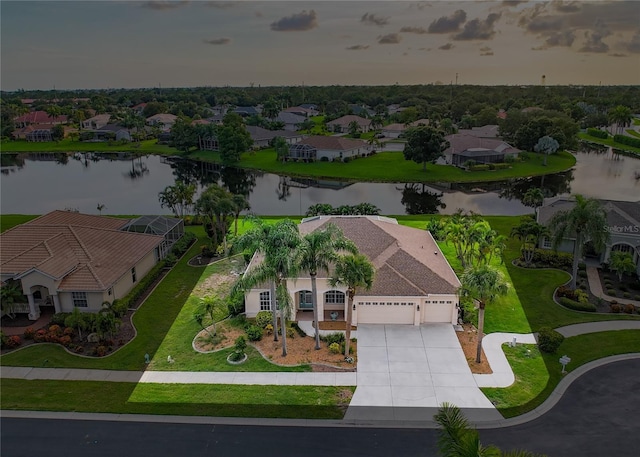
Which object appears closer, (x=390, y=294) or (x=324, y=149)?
(x=390, y=294)

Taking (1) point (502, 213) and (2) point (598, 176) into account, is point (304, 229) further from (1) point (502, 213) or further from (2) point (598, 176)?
(2) point (598, 176)

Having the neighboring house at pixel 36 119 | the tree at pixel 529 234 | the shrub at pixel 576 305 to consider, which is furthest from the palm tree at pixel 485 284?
the neighboring house at pixel 36 119

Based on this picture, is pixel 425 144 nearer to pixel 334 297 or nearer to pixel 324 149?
pixel 324 149

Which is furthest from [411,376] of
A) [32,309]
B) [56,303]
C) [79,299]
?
[32,309]

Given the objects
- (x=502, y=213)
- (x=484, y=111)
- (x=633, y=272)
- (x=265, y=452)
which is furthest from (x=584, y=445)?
(x=484, y=111)

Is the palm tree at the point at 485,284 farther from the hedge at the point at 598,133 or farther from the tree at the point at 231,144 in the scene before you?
the hedge at the point at 598,133
